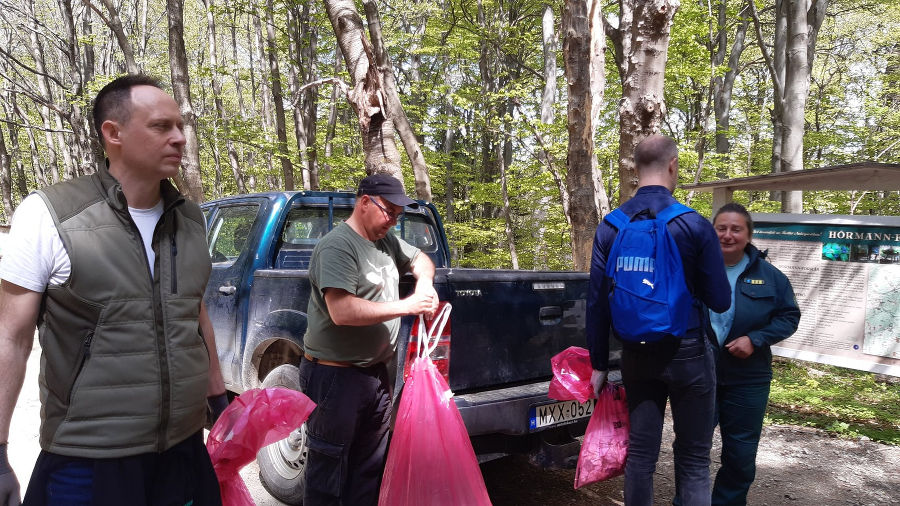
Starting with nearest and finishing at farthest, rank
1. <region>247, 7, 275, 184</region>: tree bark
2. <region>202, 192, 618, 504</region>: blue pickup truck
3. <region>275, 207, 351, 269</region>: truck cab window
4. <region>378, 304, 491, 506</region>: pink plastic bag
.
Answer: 1. <region>378, 304, 491, 506</region>: pink plastic bag
2. <region>202, 192, 618, 504</region>: blue pickup truck
3. <region>275, 207, 351, 269</region>: truck cab window
4. <region>247, 7, 275, 184</region>: tree bark

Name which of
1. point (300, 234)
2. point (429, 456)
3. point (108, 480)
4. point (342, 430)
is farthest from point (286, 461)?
point (108, 480)

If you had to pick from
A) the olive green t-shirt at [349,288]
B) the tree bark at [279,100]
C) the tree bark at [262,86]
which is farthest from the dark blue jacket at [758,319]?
the tree bark at [262,86]

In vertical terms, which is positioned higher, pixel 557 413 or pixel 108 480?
pixel 108 480

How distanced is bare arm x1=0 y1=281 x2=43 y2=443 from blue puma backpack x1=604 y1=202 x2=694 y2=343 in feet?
6.98

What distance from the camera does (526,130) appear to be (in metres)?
11.8

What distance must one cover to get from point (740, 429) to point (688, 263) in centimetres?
118

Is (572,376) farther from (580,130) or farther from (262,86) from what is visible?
(262,86)

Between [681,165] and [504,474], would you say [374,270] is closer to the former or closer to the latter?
[504,474]

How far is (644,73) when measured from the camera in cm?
463

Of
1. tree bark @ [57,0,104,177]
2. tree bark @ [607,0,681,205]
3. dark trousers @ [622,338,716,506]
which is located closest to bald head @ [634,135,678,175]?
dark trousers @ [622,338,716,506]

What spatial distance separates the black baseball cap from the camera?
2.62 m

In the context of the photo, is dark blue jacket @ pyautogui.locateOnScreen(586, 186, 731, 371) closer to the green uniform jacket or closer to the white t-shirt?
the green uniform jacket

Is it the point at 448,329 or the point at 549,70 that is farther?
the point at 549,70

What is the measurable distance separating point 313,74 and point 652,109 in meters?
12.7
